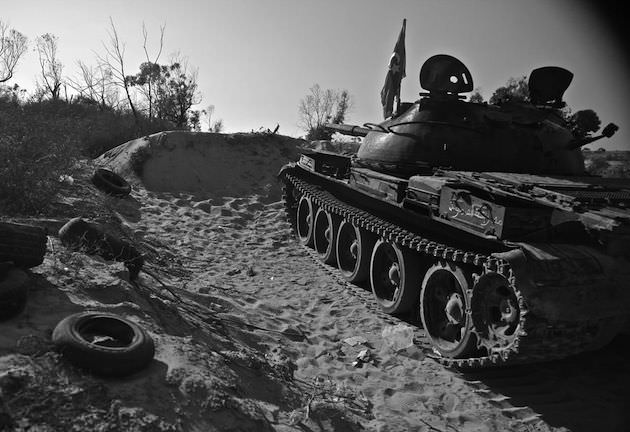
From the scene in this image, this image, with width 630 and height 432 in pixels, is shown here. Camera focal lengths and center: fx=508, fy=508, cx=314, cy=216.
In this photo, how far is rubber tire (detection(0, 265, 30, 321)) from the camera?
3.18m

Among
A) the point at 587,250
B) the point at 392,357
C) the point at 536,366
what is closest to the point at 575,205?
the point at 587,250

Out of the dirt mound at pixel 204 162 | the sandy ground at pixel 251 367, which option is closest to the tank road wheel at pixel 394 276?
the sandy ground at pixel 251 367

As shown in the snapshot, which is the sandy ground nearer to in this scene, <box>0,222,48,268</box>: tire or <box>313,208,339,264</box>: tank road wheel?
<box>0,222,48,268</box>: tire

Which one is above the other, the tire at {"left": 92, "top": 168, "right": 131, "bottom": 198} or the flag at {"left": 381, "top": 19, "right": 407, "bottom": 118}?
the flag at {"left": 381, "top": 19, "right": 407, "bottom": 118}

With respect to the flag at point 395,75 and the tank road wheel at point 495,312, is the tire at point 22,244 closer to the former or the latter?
the tank road wheel at point 495,312

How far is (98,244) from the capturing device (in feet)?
16.7

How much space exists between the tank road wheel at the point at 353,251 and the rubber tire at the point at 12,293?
450 cm

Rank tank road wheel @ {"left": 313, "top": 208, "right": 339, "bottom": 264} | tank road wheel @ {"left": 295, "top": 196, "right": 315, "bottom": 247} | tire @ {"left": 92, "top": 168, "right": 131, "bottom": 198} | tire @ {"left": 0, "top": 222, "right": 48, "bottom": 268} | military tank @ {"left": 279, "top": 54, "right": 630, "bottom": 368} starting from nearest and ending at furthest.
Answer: tire @ {"left": 0, "top": 222, "right": 48, "bottom": 268} < military tank @ {"left": 279, "top": 54, "right": 630, "bottom": 368} < tank road wheel @ {"left": 313, "top": 208, "right": 339, "bottom": 264} < tank road wheel @ {"left": 295, "top": 196, "right": 315, "bottom": 247} < tire @ {"left": 92, "top": 168, "right": 131, "bottom": 198}

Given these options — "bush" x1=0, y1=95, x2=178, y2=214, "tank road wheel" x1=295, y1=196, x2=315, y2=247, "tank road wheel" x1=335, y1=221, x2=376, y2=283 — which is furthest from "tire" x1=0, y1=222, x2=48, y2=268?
"tank road wheel" x1=295, y1=196, x2=315, y2=247

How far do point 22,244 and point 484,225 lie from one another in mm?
3694

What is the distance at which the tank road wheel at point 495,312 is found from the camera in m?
4.12

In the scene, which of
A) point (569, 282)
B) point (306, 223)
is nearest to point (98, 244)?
point (569, 282)

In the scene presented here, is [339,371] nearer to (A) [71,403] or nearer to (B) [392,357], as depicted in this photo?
(B) [392,357]

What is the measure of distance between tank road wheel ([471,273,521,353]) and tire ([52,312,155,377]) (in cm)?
275
